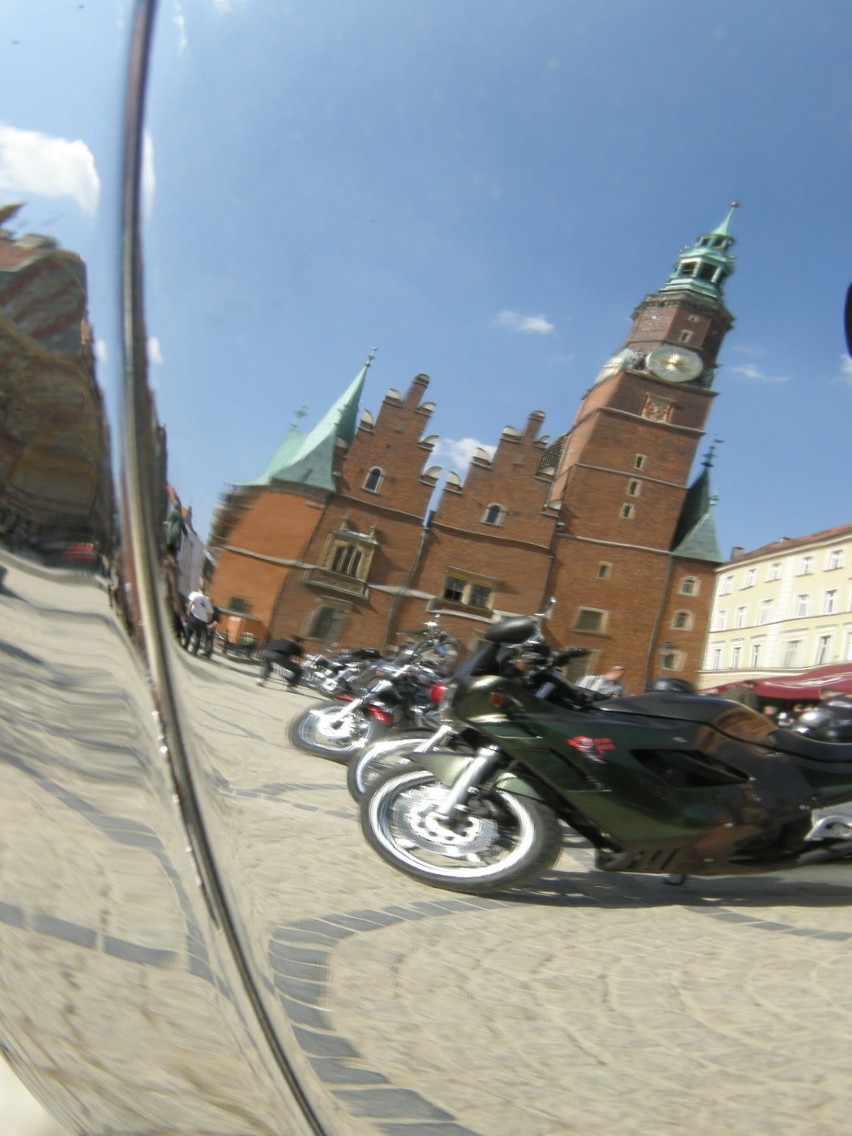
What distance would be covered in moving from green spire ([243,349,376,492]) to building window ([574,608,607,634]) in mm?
141

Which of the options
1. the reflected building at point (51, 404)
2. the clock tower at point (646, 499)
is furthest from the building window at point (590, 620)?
the reflected building at point (51, 404)

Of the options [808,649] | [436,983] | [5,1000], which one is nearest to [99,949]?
[5,1000]

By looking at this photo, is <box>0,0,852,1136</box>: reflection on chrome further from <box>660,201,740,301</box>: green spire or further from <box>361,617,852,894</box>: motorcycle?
<box>660,201,740,301</box>: green spire

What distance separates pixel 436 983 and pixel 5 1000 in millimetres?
405

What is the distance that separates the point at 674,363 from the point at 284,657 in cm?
25

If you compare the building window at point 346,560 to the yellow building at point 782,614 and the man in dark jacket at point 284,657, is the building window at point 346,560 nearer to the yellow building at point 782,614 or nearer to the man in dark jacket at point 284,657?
the man in dark jacket at point 284,657

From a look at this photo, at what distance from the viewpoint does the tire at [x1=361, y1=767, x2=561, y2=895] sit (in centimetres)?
47

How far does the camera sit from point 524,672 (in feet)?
1.62

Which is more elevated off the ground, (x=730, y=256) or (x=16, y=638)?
(x=730, y=256)

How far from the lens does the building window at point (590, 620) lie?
45 cm

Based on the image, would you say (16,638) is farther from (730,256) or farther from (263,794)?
(730,256)

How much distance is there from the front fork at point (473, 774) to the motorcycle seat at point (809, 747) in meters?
0.15

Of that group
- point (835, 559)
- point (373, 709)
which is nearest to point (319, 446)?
point (373, 709)

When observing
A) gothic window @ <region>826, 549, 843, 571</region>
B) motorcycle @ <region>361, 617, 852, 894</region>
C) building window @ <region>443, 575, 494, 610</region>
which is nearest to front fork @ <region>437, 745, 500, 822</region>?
motorcycle @ <region>361, 617, 852, 894</region>
